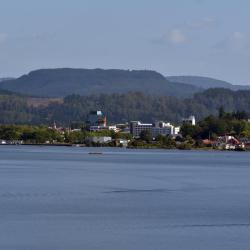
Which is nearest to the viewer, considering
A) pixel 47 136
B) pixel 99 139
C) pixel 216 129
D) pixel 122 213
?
pixel 122 213

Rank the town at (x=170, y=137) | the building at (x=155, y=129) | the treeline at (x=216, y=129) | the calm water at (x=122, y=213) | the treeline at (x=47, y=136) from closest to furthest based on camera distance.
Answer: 1. the calm water at (x=122, y=213)
2. the town at (x=170, y=137)
3. the treeline at (x=216, y=129)
4. the treeline at (x=47, y=136)
5. the building at (x=155, y=129)

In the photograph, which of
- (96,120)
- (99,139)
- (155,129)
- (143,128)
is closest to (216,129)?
(99,139)

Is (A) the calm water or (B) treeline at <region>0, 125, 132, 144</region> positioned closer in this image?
(A) the calm water

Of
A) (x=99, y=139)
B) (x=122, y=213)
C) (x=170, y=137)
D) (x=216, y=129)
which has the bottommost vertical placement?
(x=122, y=213)

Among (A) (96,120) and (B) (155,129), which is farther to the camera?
(A) (96,120)

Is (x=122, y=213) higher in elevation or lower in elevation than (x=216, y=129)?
lower

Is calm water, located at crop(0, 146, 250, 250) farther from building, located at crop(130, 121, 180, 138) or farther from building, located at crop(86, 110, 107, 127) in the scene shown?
building, located at crop(86, 110, 107, 127)

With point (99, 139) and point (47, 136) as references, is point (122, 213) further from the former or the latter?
point (47, 136)

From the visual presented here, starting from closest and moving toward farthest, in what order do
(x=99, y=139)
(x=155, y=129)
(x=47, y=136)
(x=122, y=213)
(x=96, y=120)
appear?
(x=122, y=213) < (x=99, y=139) < (x=47, y=136) < (x=155, y=129) < (x=96, y=120)

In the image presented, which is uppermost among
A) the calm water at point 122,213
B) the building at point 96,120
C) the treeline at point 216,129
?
the building at point 96,120

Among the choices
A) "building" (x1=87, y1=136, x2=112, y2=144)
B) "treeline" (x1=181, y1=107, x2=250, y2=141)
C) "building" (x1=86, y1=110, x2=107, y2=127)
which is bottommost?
"building" (x1=87, y1=136, x2=112, y2=144)

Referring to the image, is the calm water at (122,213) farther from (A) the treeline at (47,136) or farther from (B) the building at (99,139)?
(A) the treeline at (47,136)

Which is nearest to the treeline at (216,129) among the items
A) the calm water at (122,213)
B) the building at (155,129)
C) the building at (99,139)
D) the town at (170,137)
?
the town at (170,137)

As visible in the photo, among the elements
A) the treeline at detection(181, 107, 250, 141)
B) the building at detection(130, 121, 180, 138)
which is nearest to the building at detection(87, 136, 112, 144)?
the treeline at detection(181, 107, 250, 141)
